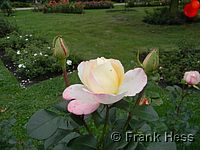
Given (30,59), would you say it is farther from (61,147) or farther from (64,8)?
(64,8)

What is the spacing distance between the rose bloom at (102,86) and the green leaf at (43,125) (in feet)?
0.45

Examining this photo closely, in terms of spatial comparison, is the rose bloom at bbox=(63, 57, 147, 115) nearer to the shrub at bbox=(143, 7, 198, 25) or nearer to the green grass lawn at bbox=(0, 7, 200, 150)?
the green grass lawn at bbox=(0, 7, 200, 150)

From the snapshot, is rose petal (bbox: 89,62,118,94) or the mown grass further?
the mown grass

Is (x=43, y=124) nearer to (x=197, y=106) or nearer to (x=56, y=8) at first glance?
(x=197, y=106)

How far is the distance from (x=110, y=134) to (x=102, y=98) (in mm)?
197

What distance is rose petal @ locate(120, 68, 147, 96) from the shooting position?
94 centimetres

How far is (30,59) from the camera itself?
689cm

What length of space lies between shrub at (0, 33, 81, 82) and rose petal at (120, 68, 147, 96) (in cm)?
540

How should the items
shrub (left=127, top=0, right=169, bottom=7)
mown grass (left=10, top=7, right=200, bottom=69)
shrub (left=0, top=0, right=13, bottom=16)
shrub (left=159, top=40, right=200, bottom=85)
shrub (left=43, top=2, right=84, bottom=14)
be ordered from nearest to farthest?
shrub (left=159, top=40, right=200, bottom=85)
mown grass (left=10, top=7, right=200, bottom=69)
shrub (left=0, top=0, right=13, bottom=16)
shrub (left=43, top=2, right=84, bottom=14)
shrub (left=127, top=0, right=169, bottom=7)

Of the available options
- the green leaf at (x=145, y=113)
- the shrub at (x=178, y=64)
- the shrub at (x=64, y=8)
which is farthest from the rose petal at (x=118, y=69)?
the shrub at (x=64, y=8)

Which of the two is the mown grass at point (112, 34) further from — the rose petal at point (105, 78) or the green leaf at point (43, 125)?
the rose petal at point (105, 78)

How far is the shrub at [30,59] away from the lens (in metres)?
6.45

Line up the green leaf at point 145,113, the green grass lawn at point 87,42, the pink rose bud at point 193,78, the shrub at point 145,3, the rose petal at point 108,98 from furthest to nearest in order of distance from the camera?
the shrub at point 145,3 < the green grass lawn at point 87,42 < the pink rose bud at point 193,78 < the green leaf at point 145,113 < the rose petal at point 108,98

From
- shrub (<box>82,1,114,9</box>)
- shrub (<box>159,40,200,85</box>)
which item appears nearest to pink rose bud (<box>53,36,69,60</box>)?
shrub (<box>159,40,200,85</box>)
